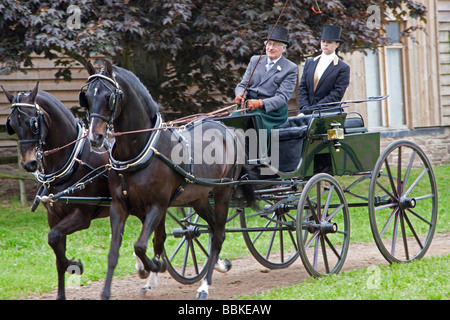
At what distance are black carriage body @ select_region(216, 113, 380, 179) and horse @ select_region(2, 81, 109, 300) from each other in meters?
1.40

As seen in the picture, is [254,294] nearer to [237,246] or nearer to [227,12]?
[237,246]

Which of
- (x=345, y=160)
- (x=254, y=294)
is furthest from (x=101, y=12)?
(x=254, y=294)

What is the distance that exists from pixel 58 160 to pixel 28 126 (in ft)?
1.55

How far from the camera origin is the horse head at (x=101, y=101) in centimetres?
516

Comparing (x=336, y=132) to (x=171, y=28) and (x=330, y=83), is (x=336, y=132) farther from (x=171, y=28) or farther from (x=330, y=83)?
(x=171, y=28)

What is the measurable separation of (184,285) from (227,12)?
15.3 feet

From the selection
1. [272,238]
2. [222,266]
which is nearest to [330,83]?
[272,238]

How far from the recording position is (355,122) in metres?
7.79

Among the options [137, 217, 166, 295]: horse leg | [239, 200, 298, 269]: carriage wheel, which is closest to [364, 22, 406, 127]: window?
[239, 200, 298, 269]: carriage wheel

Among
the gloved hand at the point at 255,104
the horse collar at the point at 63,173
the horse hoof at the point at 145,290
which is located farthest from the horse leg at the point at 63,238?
the gloved hand at the point at 255,104

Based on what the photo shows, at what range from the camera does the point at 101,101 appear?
205 inches

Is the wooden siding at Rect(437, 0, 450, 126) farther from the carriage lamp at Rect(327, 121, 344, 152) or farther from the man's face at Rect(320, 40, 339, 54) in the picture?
the carriage lamp at Rect(327, 121, 344, 152)

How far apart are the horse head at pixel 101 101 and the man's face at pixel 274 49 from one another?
2.36 meters

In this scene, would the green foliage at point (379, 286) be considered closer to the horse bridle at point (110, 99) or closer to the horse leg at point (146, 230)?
the horse leg at point (146, 230)
